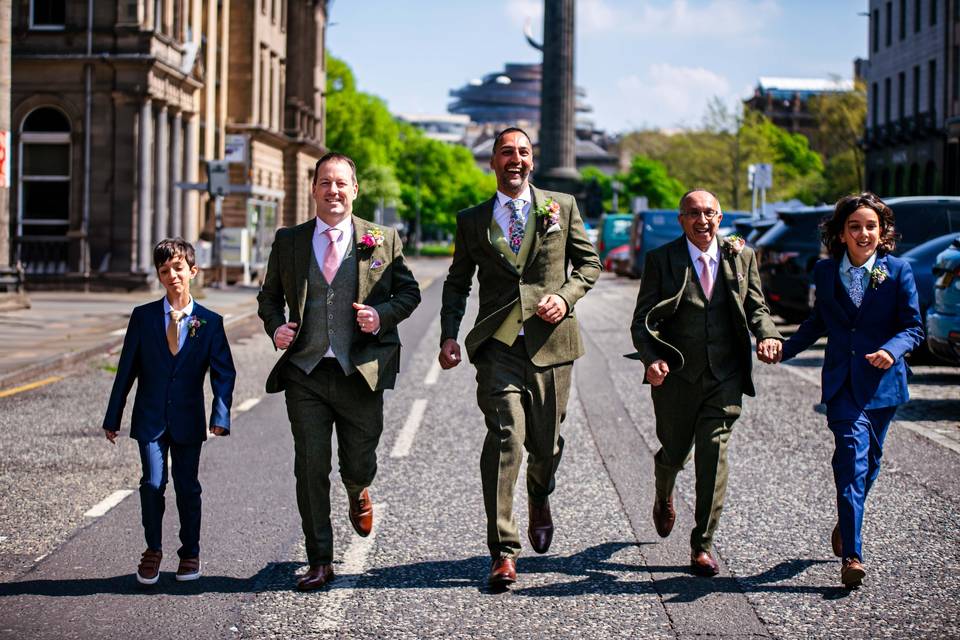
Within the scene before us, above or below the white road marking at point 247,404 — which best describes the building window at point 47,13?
above

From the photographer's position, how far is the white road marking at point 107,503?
7.65 meters

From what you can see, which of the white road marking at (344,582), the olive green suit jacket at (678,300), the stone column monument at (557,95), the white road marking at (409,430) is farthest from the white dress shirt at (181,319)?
the stone column monument at (557,95)

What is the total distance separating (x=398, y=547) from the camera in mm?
6809

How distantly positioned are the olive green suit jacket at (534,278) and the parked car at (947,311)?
7.30m

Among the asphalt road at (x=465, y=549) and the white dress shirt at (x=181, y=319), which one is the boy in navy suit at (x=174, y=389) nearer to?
the white dress shirt at (x=181, y=319)

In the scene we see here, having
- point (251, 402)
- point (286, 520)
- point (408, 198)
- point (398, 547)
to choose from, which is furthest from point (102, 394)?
point (408, 198)

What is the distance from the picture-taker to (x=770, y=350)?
20.8ft

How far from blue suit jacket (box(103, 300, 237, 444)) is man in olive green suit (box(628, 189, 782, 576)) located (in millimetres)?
1934

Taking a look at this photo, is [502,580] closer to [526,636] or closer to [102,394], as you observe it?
[526,636]

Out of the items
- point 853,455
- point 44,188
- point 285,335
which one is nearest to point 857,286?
point 853,455

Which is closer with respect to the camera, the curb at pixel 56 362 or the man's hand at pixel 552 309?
the man's hand at pixel 552 309

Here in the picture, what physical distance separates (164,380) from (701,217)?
2.52 m

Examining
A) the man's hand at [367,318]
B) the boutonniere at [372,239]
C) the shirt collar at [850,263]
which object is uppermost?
the boutonniere at [372,239]

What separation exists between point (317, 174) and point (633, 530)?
2.59 m
